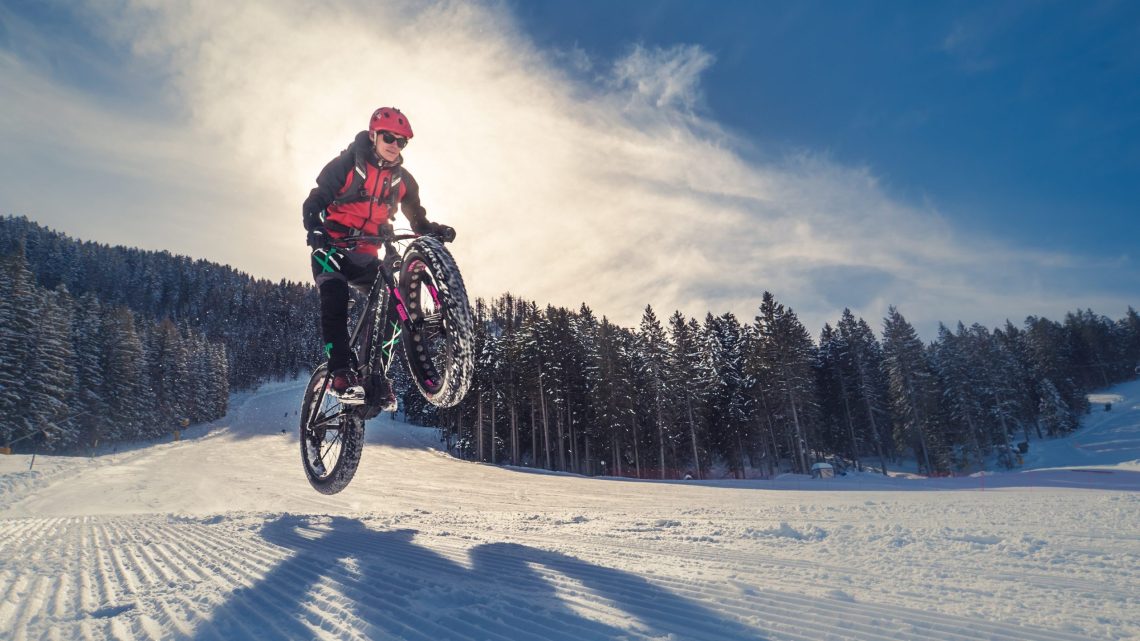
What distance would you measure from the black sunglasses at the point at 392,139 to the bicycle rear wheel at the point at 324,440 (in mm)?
3331

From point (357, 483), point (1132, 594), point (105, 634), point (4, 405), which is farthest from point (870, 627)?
point (4, 405)

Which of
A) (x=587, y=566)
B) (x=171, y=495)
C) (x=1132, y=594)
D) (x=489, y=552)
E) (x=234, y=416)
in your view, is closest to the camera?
(x=1132, y=594)

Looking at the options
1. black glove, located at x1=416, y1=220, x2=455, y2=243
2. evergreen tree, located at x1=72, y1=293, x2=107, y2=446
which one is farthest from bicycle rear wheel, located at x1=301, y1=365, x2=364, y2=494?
evergreen tree, located at x1=72, y1=293, x2=107, y2=446

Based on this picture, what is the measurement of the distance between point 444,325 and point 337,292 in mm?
1886

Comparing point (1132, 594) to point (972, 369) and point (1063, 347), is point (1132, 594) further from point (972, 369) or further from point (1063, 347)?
point (1063, 347)

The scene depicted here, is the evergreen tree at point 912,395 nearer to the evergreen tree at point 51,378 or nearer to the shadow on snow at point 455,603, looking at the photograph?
the shadow on snow at point 455,603

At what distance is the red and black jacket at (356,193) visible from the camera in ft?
18.9

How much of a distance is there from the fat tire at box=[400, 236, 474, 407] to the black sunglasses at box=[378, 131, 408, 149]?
1.36 m

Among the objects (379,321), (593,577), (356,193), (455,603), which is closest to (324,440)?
(379,321)

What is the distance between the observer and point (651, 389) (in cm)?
4975

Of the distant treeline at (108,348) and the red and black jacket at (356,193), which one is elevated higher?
the distant treeline at (108,348)

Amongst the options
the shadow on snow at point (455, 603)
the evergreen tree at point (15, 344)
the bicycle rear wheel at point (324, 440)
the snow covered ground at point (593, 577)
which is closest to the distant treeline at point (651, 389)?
the evergreen tree at point (15, 344)

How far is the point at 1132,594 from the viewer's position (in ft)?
11.9

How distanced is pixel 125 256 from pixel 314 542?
190m
